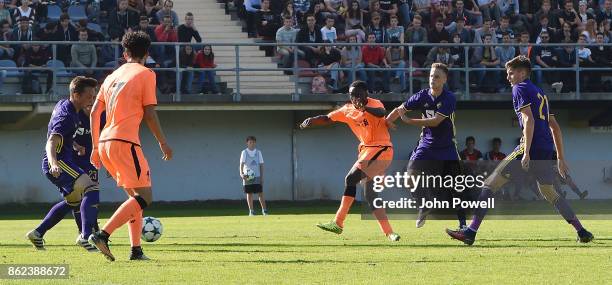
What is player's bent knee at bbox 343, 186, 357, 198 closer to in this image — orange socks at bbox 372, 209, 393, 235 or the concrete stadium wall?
orange socks at bbox 372, 209, 393, 235

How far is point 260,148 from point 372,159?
50.8 feet

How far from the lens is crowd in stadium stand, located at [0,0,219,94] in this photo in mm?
27391

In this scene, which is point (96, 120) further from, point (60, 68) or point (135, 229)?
point (60, 68)

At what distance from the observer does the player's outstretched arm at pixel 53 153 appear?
12.7 meters

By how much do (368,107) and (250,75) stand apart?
48.7 ft

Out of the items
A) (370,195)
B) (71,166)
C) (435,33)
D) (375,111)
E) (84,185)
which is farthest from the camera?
(435,33)

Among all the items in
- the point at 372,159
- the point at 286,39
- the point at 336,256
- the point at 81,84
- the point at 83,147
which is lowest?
the point at 336,256

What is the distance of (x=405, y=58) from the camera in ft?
98.3

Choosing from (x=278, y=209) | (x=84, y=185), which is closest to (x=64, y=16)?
(x=278, y=209)

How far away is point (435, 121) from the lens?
1538cm

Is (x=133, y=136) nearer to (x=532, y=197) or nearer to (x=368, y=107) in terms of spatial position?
(x=368, y=107)

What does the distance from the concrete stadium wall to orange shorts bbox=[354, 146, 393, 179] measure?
15.1m

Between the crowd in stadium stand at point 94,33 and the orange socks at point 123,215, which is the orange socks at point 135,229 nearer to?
the orange socks at point 123,215

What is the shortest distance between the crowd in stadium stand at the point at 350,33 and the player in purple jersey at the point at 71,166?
1298 centimetres
